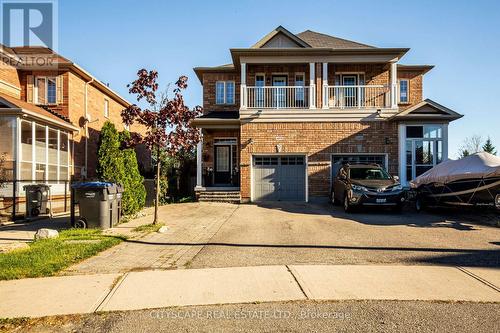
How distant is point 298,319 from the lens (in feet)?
13.4

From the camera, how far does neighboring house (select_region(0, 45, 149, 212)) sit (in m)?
15.4

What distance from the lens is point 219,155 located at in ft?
70.8

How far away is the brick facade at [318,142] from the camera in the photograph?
59.2 ft

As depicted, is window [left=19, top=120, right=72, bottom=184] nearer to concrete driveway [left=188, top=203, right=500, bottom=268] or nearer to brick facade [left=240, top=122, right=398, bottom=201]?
brick facade [left=240, top=122, right=398, bottom=201]

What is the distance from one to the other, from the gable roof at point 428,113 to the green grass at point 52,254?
13735 millimetres

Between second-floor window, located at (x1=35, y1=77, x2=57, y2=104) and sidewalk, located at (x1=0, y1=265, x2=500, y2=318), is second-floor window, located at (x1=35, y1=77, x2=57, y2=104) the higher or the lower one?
the higher one

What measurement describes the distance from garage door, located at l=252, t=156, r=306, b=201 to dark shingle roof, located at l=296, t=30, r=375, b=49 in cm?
659

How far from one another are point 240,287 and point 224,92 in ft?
57.7

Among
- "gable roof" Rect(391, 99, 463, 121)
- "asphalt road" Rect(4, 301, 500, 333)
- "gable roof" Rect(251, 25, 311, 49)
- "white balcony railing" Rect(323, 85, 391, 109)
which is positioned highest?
"gable roof" Rect(251, 25, 311, 49)

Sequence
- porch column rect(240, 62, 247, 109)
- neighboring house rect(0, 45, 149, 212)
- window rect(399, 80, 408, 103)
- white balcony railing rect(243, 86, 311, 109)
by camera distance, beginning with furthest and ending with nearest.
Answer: window rect(399, 80, 408, 103) → white balcony railing rect(243, 86, 311, 109) → porch column rect(240, 62, 247, 109) → neighboring house rect(0, 45, 149, 212)

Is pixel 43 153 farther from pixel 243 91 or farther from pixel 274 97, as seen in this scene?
pixel 274 97

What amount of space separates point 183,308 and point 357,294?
6.84 feet

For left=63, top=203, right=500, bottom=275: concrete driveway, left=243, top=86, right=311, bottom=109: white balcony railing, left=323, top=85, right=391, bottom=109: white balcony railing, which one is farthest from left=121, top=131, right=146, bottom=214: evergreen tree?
left=323, top=85, right=391, bottom=109: white balcony railing

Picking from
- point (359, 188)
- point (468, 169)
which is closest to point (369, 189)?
point (359, 188)
